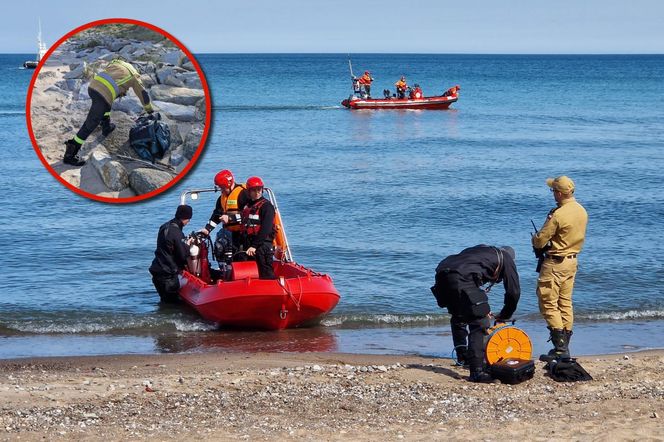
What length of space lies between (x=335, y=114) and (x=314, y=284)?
4866 centimetres

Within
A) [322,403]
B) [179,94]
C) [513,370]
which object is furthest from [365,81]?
[179,94]

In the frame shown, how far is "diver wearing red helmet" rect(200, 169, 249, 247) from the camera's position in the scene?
12.6 metres

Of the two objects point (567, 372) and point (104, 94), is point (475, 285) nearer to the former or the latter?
point (567, 372)

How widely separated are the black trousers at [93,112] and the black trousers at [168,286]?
11.0 meters

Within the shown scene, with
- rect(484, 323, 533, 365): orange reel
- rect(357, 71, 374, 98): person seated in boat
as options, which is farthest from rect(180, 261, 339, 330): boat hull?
rect(357, 71, 374, 98): person seated in boat

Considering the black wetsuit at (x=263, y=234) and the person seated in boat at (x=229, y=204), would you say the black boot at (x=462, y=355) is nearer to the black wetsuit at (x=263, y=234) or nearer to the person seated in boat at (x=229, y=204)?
the black wetsuit at (x=263, y=234)

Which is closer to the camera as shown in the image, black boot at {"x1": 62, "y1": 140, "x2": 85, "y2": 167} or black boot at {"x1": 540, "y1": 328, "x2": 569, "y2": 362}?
black boot at {"x1": 62, "y1": 140, "x2": 85, "y2": 167}

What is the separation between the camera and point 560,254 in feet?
30.6

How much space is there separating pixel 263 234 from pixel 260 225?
128 mm

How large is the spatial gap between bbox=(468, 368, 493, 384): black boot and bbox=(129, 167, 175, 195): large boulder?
653 centimetres

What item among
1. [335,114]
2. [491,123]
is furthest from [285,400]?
[335,114]

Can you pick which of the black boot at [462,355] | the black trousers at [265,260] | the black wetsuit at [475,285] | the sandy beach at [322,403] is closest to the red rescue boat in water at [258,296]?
the black trousers at [265,260]

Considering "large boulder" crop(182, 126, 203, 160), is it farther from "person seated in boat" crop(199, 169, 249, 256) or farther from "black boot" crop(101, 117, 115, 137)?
"person seated in boat" crop(199, 169, 249, 256)

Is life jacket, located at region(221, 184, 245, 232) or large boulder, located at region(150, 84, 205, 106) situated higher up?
large boulder, located at region(150, 84, 205, 106)
